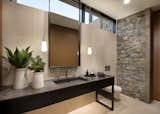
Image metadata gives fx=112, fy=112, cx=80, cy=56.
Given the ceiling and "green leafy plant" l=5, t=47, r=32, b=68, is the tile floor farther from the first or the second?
the ceiling

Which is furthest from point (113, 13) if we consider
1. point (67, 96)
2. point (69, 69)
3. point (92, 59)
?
point (67, 96)

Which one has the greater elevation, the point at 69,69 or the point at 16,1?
the point at 16,1

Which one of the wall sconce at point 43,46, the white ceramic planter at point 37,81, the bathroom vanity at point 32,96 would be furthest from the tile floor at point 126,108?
the wall sconce at point 43,46

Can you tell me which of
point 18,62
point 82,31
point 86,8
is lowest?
point 18,62

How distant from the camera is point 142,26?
3.35 metres

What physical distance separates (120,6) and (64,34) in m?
1.81

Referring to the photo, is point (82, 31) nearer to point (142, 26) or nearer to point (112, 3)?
point (112, 3)

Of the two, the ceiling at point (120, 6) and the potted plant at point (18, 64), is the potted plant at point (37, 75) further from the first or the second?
the ceiling at point (120, 6)

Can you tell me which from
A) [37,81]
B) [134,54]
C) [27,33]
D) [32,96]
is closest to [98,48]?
[134,54]

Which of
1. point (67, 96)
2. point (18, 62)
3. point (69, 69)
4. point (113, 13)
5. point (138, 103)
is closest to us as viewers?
point (18, 62)

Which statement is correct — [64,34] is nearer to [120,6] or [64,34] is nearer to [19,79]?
[19,79]

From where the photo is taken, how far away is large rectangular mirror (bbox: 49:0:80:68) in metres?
2.35

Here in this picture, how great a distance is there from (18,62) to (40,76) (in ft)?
1.25

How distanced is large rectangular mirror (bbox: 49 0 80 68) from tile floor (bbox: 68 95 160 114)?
1129 millimetres
